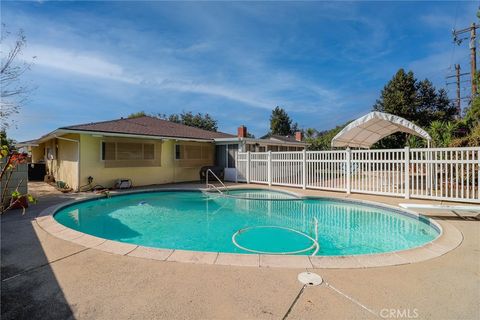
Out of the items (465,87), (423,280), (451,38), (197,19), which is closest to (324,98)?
(451,38)

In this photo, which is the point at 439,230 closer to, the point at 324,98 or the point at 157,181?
the point at 157,181

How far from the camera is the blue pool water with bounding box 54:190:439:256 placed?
17.6 ft

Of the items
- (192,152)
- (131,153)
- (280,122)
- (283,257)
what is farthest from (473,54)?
(280,122)

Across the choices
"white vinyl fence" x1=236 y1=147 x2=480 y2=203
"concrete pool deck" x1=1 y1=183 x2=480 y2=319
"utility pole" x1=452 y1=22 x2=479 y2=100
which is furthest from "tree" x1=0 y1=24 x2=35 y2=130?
"utility pole" x1=452 y1=22 x2=479 y2=100

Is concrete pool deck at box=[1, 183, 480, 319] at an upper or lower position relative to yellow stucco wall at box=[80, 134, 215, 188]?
lower

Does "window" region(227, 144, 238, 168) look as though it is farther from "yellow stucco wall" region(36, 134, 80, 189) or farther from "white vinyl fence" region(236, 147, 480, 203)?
"yellow stucco wall" region(36, 134, 80, 189)

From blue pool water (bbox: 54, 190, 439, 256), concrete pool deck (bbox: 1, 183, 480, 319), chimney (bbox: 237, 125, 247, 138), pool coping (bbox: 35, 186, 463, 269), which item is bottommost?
blue pool water (bbox: 54, 190, 439, 256)

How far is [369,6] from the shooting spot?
993cm

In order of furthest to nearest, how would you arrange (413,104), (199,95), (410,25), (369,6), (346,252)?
(199,95) < (413,104) < (410,25) < (369,6) < (346,252)

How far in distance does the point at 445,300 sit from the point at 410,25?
14.9 m

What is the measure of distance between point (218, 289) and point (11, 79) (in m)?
11.0

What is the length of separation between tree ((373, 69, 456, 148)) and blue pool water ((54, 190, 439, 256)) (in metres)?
19.6

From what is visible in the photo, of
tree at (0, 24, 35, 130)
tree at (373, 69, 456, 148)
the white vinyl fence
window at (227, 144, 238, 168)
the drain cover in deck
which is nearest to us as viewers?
the drain cover in deck

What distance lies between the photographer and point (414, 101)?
2558 cm
